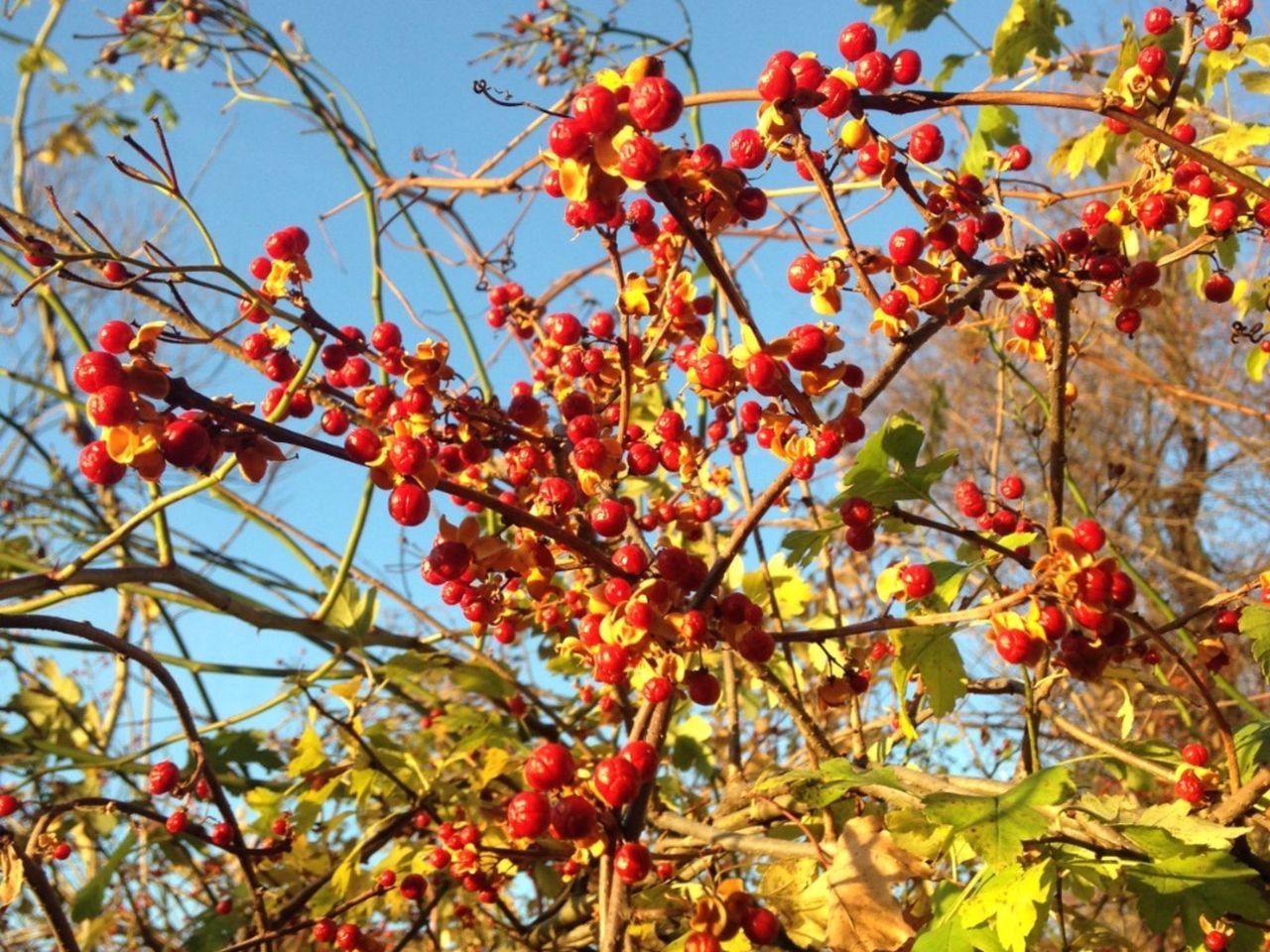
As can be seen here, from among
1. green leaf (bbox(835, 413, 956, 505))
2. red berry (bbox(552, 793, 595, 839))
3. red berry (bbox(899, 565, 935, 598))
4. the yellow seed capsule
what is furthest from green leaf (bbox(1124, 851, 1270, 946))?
the yellow seed capsule

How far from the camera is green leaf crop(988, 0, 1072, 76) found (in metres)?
1.90

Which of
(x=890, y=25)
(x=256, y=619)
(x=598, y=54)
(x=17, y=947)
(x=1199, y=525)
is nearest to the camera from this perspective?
(x=256, y=619)

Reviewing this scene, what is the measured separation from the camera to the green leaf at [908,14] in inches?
80.8

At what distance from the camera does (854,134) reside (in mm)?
916

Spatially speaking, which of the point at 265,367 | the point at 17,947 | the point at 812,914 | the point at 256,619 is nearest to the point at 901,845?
the point at 812,914

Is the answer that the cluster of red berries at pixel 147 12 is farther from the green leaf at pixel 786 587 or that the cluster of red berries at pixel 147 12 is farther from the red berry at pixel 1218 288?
the red berry at pixel 1218 288

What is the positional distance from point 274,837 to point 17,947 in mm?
2792

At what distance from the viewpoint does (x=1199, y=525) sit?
966 cm

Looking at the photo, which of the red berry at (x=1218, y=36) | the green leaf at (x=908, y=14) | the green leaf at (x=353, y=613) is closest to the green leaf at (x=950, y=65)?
the green leaf at (x=908, y=14)

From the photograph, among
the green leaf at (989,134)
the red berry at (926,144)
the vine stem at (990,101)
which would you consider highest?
the green leaf at (989,134)

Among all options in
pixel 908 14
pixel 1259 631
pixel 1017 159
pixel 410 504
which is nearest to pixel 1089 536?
pixel 1259 631

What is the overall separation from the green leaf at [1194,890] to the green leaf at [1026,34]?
1657mm

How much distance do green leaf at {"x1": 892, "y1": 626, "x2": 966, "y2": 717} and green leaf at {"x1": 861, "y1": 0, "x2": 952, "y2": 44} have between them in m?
1.63

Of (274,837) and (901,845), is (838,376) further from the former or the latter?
(274,837)
